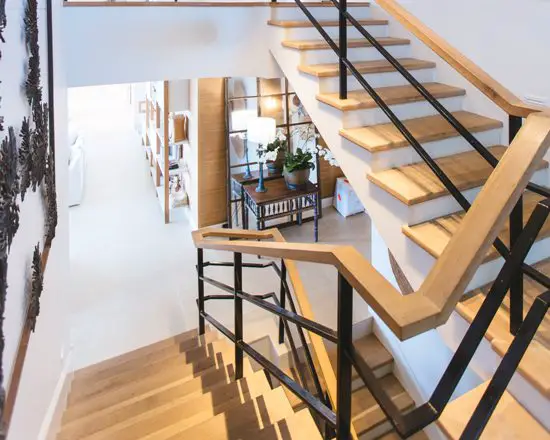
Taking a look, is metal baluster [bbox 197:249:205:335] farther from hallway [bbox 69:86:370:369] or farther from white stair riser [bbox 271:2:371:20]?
white stair riser [bbox 271:2:371:20]

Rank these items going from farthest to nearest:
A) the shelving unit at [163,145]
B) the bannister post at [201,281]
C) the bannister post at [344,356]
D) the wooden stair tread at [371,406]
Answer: the shelving unit at [163,145]
the wooden stair tread at [371,406]
the bannister post at [201,281]
the bannister post at [344,356]

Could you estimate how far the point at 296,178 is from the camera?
4969mm

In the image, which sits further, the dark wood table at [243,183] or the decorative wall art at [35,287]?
the dark wood table at [243,183]

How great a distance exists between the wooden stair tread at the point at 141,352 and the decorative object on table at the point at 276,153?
227cm

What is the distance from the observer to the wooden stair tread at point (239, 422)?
1.72 m

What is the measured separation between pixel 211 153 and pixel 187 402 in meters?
3.44

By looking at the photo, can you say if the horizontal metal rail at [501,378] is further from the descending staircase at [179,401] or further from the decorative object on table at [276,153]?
the decorative object on table at [276,153]

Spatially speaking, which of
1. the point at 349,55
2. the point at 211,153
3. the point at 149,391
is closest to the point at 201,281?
the point at 149,391

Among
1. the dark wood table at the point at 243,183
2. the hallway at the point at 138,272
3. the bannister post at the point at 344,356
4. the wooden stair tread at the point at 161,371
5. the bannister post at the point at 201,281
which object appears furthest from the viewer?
the dark wood table at the point at 243,183

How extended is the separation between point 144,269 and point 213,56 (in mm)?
2512

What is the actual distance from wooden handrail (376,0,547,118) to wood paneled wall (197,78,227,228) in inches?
123

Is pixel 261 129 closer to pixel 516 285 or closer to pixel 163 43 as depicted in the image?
pixel 163 43

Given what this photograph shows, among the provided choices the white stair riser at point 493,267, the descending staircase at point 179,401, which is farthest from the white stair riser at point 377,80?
the descending staircase at point 179,401

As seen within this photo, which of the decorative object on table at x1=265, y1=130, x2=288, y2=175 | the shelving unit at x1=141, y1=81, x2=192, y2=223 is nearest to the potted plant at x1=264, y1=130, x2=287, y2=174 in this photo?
the decorative object on table at x1=265, y1=130, x2=288, y2=175
